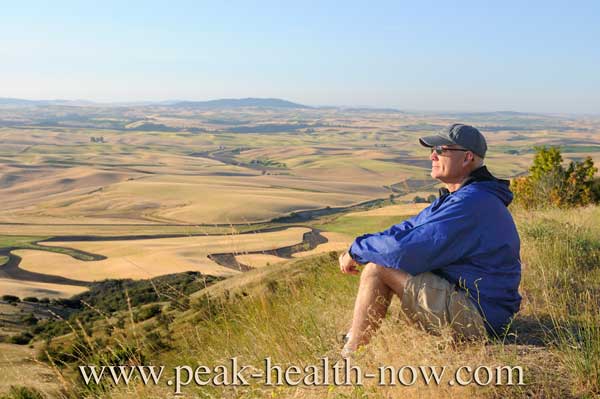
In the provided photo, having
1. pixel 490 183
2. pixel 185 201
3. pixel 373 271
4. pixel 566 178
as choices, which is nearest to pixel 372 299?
pixel 373 271

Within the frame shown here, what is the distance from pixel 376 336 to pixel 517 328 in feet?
3.93

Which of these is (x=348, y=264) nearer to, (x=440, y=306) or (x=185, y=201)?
(x=440, y=306)

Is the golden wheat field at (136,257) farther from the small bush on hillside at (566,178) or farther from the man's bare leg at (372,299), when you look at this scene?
the man's bare leg at (372,299)

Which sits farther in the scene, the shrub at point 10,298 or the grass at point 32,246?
the grass at point 32,246

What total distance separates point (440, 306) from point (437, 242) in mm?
406

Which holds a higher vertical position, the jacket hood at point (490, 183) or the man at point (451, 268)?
the jacket hood at point (490, 183)

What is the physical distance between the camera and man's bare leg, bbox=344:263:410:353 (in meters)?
3.47

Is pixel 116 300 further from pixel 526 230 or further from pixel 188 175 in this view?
pixel 188 175

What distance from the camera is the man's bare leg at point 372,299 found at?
11.4ft

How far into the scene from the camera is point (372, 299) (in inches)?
139

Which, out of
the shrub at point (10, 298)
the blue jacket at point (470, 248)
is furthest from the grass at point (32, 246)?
the blue jacket at point (470, 248)

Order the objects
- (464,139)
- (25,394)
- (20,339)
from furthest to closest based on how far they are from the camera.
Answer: (20,339) < (25,394) < (464,139)

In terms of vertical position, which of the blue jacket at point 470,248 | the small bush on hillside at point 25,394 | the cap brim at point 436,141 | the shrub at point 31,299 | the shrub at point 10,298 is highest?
the cap brim at point 436,141

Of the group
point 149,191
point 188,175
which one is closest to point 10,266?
point 149,191
